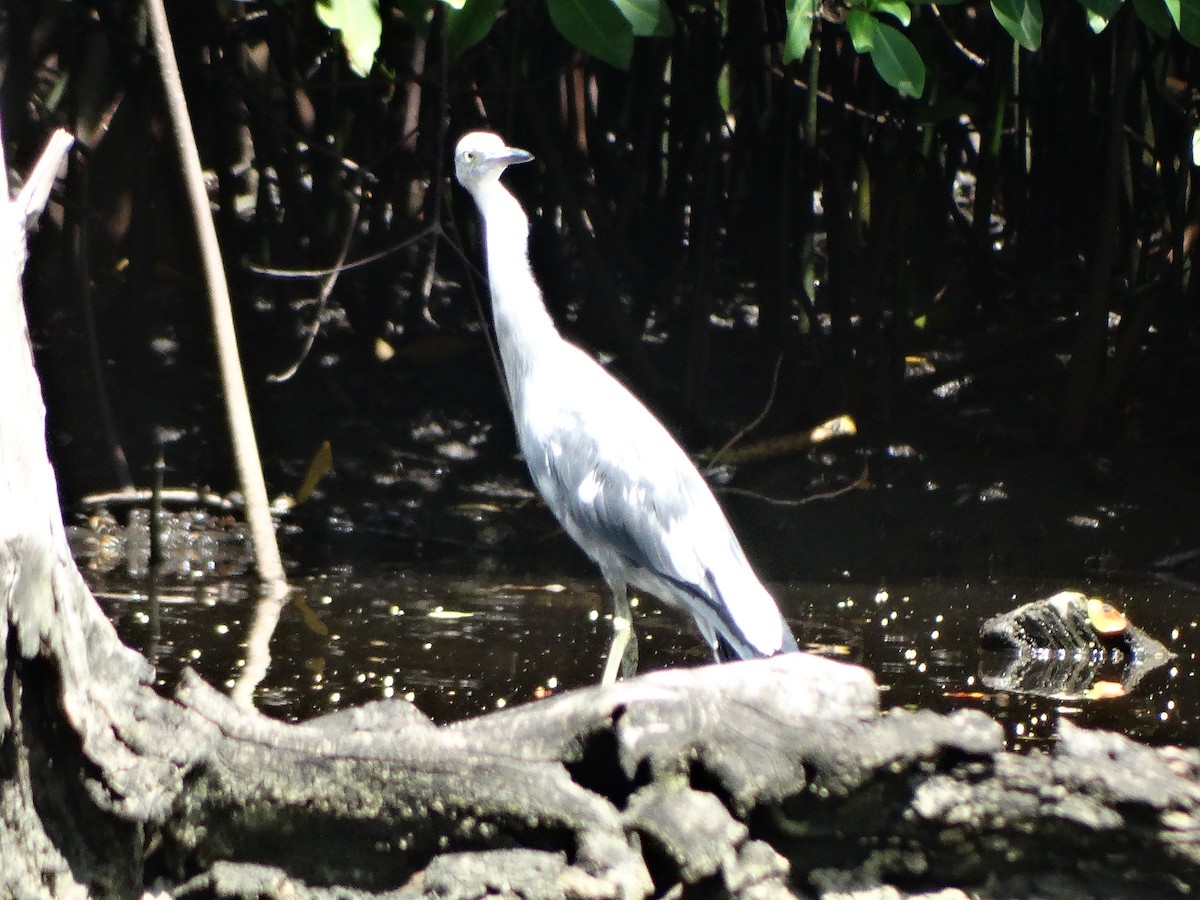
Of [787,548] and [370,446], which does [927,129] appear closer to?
[787,548]

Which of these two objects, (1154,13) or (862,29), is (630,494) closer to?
(862,29)

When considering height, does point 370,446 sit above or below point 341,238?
below

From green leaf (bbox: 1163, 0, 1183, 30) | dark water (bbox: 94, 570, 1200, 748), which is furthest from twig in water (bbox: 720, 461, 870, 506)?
green leaf (bbox: 1163, 0, 1183, 30)

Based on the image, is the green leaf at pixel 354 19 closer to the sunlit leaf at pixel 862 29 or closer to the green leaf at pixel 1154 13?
the sunlit leaf at pixel 862 29

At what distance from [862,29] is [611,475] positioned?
106 centimetres

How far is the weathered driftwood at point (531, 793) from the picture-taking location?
1.84 m

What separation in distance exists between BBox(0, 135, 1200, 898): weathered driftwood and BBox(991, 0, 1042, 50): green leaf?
4.80ft

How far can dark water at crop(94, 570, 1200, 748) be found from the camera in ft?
10.5

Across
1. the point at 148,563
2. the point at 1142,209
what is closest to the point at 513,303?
the point at 148,563

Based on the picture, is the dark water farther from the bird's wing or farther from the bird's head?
the bird's head

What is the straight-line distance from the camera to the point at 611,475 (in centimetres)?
339

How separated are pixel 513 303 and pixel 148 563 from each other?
61.3 inches

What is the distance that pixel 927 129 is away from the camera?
18.4 ft

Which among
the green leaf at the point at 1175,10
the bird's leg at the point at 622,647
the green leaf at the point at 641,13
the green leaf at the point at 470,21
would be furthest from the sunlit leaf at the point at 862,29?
the bird's leg at the point at 622,647
